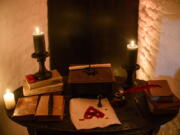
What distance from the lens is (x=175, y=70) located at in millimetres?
1180

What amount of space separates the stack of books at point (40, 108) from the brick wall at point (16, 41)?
0.45m

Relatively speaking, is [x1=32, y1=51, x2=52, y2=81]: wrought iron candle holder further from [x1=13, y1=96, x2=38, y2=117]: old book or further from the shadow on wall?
the shadow on wall

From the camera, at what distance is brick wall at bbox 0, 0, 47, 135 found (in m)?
1.38

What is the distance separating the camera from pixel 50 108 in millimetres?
956

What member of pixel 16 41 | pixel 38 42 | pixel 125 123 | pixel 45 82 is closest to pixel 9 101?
pixel 45 82

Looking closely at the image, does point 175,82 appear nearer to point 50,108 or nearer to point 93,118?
point 93,118

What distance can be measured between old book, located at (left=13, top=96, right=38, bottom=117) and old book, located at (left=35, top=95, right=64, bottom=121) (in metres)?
0.03

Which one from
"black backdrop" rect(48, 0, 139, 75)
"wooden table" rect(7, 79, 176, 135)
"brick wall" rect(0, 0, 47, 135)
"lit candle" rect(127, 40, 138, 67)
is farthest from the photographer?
"black backdrop" rect(48, 0, 139, 75)

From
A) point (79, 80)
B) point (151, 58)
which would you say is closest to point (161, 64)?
point (151, 58)

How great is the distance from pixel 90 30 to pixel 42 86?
2.10 feet

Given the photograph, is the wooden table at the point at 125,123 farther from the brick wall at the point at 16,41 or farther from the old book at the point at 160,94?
the brick wall at the point at 16,41

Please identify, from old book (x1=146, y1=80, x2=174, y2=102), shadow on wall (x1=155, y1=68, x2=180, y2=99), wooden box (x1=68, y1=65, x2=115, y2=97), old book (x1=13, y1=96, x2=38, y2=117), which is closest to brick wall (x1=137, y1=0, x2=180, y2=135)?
shadow on wall (x1=155, y1=68, x2=180, y2=99)

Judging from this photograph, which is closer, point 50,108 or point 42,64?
point 50,108

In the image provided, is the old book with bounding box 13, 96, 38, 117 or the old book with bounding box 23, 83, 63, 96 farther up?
the old book with bounding box 23, 83, 63, 96
